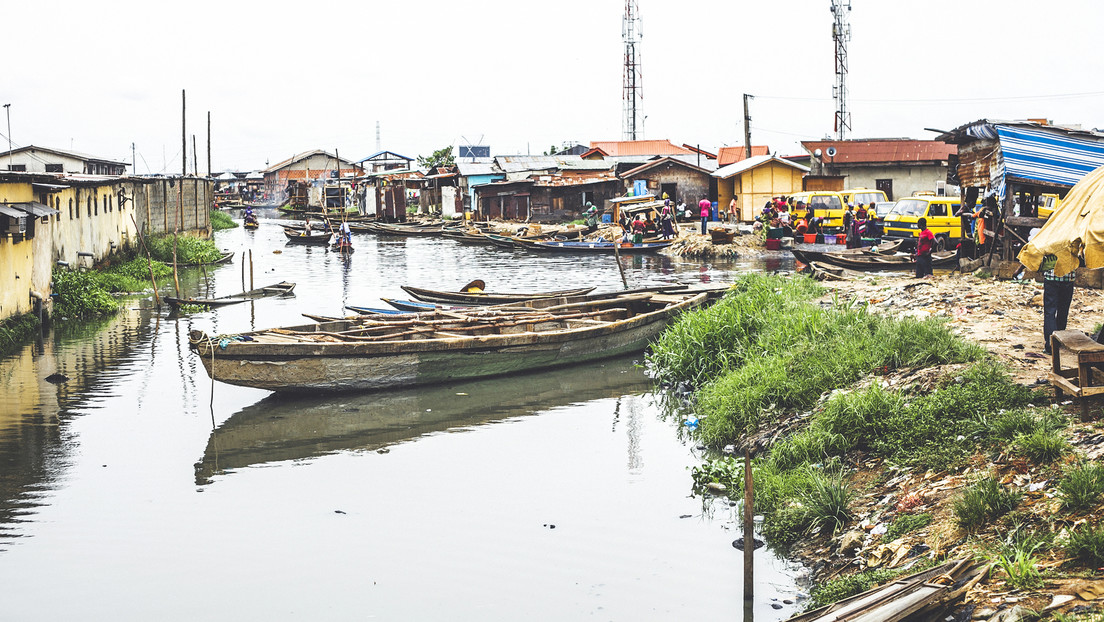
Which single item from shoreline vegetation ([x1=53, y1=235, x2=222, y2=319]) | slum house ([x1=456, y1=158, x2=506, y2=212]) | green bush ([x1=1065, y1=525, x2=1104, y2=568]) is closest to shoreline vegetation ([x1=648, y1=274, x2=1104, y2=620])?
green bush ([x1=1065, y1=525, x2=1104, y2=568])

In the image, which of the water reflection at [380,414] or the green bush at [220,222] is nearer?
the water reflection at [380,414]

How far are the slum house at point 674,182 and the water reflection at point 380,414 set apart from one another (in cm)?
2627

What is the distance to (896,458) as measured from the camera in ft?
22.7

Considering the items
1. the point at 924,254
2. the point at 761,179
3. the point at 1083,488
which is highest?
the point at 761,179

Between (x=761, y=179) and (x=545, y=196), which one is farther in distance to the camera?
(x=545, y=196)

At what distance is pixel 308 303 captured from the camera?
20.5m

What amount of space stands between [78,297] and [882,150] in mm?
30087

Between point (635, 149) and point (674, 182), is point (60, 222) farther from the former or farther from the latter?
point (635, 149)

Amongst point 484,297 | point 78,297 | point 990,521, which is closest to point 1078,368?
point 990,521

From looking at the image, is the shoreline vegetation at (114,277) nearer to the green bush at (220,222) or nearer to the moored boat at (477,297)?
the moored boat at (477,297)

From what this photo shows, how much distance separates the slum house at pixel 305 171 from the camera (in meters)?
61.4

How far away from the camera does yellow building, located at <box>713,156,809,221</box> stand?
35812 mm

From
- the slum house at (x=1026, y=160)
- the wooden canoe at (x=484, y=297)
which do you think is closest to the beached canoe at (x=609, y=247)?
the wooden canoe at (x=484, y=297)

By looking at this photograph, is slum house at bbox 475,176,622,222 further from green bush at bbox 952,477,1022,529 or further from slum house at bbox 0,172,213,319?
green bush at bbox 952,477,1022,529
